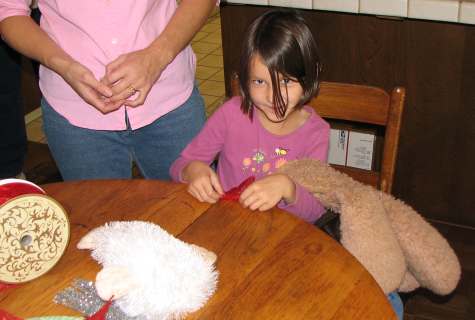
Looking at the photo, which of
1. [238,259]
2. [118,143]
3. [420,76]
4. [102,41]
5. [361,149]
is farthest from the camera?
[361,149]

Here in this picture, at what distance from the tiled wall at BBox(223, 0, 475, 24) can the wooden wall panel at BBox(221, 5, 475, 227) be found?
64 mm

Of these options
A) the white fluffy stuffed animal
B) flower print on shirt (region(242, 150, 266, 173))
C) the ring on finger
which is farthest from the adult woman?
the white fluffy stuffed animal

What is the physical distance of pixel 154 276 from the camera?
94 cm

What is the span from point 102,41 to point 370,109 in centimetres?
64

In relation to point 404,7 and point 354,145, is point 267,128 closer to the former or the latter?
point 404,7

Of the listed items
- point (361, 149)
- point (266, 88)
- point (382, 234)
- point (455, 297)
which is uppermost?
point (266, 88)

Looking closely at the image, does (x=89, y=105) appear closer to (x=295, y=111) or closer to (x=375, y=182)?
(x=295, y=111)

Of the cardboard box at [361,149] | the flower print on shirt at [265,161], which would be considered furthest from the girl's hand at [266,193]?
the cardboard box at [361,149]

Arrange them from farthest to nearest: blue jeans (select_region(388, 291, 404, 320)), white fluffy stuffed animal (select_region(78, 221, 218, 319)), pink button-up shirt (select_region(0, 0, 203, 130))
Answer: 1. pink button-up shirt (select_region(0, 0, 203, 130))
2. blue jeans (select_region(388, 291, 404, 320))
3. white fluffy stuffed animal (select_region(78, 221, 218, 319))

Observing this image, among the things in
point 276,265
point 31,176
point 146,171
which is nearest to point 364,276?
point 276,265

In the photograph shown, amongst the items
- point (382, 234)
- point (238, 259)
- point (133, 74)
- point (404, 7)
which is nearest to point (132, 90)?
point (133, 74)

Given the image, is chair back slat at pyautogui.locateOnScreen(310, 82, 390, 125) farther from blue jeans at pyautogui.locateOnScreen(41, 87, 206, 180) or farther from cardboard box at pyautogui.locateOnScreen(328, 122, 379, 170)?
cardboard box at pyautogui.locateOnScreen(328, 122, 379, 170)

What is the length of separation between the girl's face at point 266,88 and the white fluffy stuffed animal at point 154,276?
483mm

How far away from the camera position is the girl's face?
4.53 feet
